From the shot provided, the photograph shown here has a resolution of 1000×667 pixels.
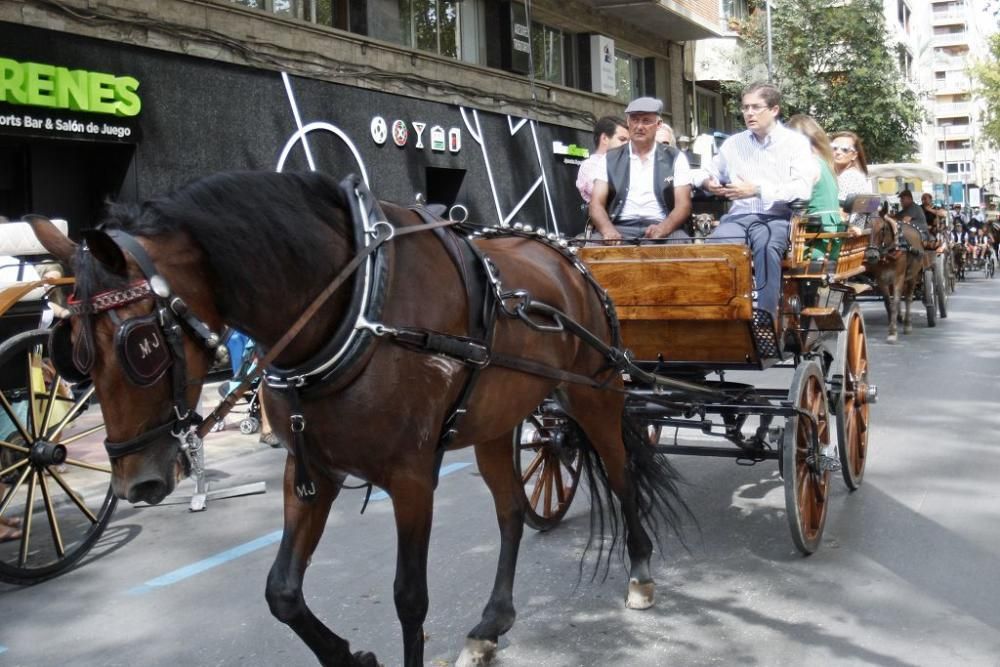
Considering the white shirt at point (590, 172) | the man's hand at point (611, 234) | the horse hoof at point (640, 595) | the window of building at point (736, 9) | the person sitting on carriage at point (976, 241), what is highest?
the window of building at point (736, 9)

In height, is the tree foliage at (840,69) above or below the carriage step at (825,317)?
above

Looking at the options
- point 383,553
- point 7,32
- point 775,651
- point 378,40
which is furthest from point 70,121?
point 775,651

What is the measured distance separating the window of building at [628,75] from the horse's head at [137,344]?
896 inches

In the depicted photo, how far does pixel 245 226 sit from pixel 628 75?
2416cm

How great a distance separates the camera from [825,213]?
7.05 m

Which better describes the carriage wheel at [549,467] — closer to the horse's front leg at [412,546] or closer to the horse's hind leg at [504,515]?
the horse's hind leg at [504,515]

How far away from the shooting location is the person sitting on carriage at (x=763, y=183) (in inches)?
229

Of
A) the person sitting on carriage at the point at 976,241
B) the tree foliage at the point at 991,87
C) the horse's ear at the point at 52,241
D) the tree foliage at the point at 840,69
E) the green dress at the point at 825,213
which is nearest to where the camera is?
the horse's ear at the point at 52,241

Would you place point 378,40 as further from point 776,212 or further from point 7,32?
point 776,212

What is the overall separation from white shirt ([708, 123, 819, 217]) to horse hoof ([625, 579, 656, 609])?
2411 millimetres

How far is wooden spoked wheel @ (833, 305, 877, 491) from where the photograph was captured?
21.0 ft

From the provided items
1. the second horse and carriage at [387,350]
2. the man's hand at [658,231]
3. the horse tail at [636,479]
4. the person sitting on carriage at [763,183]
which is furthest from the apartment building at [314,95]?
the horse tail at [636,479]

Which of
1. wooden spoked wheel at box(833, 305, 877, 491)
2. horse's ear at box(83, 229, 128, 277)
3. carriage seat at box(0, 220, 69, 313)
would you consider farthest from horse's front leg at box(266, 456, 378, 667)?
wooden spoked wheel at box(833, 305, 877, 491)

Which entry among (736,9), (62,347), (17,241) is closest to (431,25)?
(17,241)
